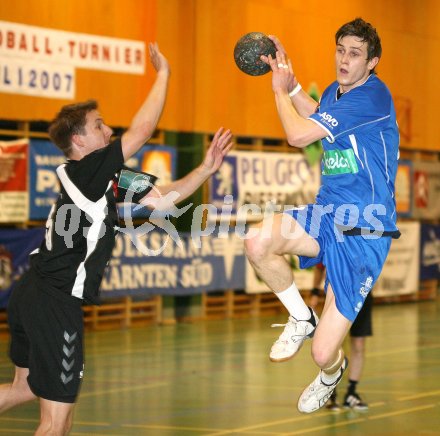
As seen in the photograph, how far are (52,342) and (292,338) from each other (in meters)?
1.76

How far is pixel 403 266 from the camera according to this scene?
2402 cm

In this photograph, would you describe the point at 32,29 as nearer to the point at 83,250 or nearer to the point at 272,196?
the point at 272,196

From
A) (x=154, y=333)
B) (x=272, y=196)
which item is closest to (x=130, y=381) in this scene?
(x=154, y=333)

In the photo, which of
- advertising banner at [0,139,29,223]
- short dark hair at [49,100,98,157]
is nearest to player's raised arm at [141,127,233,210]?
short dark hair at [49,100,98,157]

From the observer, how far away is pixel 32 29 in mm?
16594

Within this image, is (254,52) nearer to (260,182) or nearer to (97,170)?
(97,170)

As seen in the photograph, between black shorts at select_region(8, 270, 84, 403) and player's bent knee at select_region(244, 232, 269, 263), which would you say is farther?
player's bent knee at select_region(244, 232, 269, 263)

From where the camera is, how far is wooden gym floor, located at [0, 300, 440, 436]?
9977 millimetres

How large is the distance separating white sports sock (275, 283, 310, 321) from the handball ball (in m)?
1.55

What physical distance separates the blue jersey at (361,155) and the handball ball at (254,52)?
497 mm

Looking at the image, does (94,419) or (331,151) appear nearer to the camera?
(331,151)

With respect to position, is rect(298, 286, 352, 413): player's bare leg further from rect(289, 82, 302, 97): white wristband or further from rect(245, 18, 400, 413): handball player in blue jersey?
rect(289, 82, 302, 97): white wristband

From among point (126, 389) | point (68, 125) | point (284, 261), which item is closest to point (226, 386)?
point (126, 389)

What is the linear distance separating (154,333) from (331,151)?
1093 centimetres
